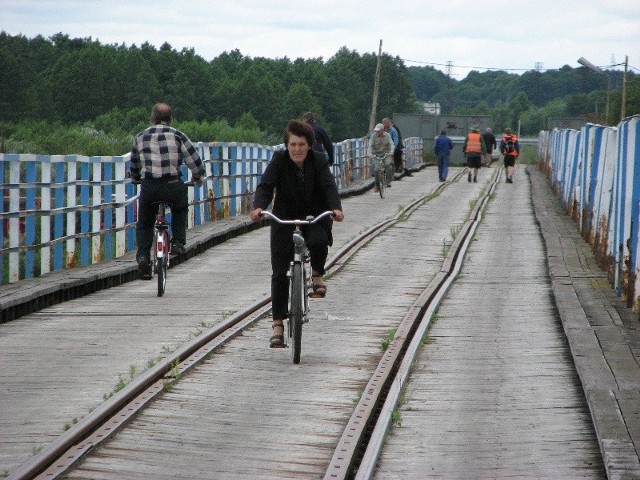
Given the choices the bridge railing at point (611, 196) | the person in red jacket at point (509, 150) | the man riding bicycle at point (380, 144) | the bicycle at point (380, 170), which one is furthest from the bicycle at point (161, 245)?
the person in red jacket at point (509, 150)

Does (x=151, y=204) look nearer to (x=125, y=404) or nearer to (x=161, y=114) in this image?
(x=161, y=114)

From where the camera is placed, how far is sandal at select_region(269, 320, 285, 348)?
9.36 meters

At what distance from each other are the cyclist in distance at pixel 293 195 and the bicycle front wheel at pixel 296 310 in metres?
0.20

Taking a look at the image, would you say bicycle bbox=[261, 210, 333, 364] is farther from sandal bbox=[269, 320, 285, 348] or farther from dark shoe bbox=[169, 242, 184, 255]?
dark shoe bbox=[169, 242, 184, 255]

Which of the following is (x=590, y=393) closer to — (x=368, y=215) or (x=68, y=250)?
Answer: (x=68, y=250)

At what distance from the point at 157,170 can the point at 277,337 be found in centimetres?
397

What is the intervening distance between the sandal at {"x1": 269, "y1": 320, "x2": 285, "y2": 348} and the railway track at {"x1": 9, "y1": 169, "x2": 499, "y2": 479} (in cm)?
45

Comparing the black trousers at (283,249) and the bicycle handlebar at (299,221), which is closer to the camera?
the bicycle handlebar at (299,221)

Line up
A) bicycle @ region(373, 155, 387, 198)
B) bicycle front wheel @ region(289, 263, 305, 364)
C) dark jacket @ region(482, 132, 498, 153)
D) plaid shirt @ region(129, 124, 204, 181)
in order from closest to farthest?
bicycle front wheel @ region(289, 263, 305, 364), plaid shirt @ region(129, 124, 204, 181), bicycle @ region(373, 155, 387, 198), dark jacket @ region(482, 132, 498, 153)

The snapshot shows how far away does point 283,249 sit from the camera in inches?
362

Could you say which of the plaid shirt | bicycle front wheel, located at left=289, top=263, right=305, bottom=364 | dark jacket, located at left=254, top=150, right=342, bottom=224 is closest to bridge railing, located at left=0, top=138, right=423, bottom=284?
the plaid shirt

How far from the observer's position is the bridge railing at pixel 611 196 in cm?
1227

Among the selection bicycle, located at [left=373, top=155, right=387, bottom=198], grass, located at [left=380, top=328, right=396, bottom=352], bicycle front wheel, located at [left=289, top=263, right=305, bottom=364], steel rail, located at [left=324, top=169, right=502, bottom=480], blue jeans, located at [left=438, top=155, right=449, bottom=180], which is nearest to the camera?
steel rail, located at [left=324, top=169, right=502, bottom=480]

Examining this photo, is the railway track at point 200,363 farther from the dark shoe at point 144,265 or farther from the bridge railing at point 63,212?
the bridge railing at point 63,212
